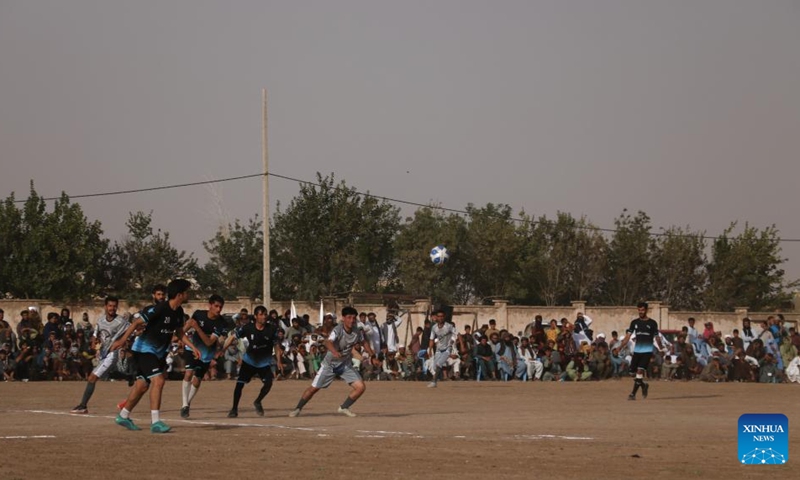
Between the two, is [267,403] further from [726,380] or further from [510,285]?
[510,285]

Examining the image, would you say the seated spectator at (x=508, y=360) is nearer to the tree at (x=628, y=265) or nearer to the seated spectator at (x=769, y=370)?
the seated spectator at (x=769, y=370)

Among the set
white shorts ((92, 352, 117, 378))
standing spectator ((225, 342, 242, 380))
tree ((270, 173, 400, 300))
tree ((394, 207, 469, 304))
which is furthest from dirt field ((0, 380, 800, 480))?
tree ((394, 207, 469, 304))

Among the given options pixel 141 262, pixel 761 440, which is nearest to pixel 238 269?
pixel 141 262

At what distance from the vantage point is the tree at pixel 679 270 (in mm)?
69375

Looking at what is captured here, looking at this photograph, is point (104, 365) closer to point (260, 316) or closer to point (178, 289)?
point (260, 316)

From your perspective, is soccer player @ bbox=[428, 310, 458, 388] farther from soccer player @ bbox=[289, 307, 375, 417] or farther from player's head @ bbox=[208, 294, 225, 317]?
player's head @ bbox=[208, 294, 225, 317]

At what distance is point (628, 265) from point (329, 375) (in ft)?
174

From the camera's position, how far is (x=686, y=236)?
230ft

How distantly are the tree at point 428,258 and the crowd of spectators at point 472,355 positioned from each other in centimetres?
3231

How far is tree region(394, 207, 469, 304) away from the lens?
69.8m

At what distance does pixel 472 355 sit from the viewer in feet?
109

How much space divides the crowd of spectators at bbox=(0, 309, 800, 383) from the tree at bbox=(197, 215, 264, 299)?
32364 mm

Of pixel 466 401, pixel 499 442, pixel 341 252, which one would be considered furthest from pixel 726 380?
pixel 341 252

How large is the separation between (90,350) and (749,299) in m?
47.5
